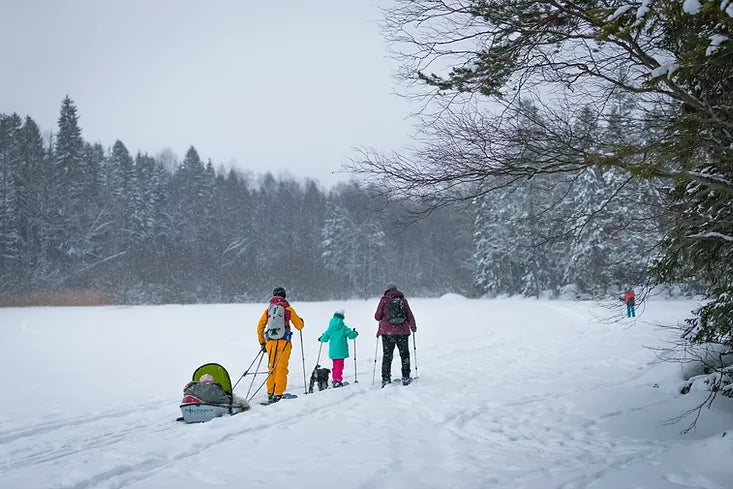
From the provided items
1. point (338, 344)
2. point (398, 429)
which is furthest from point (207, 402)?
point (338, 344)

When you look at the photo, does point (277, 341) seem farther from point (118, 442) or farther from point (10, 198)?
point (10, 198)

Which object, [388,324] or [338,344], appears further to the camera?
[338,344]

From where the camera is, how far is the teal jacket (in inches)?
417

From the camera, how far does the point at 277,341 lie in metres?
9.34

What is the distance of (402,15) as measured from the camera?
5746mm

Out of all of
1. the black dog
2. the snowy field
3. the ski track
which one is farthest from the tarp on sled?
the black dog

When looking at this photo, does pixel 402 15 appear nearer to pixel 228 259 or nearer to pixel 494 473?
pixel 494 473

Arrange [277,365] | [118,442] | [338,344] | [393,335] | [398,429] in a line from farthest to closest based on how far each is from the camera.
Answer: [338,344] < [393,335] < [277,365] < [118,442] < [398,429]

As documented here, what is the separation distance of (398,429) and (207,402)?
2.97 metres

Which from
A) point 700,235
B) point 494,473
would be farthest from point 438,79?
point 494,473

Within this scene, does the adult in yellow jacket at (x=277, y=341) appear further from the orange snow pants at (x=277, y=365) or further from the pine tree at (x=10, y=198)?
the pine tree at (x=10, y=198)

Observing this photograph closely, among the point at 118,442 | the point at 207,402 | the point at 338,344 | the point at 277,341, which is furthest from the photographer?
the point at 338,344

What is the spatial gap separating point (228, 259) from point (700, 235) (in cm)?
5824

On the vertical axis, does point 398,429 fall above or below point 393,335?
below
